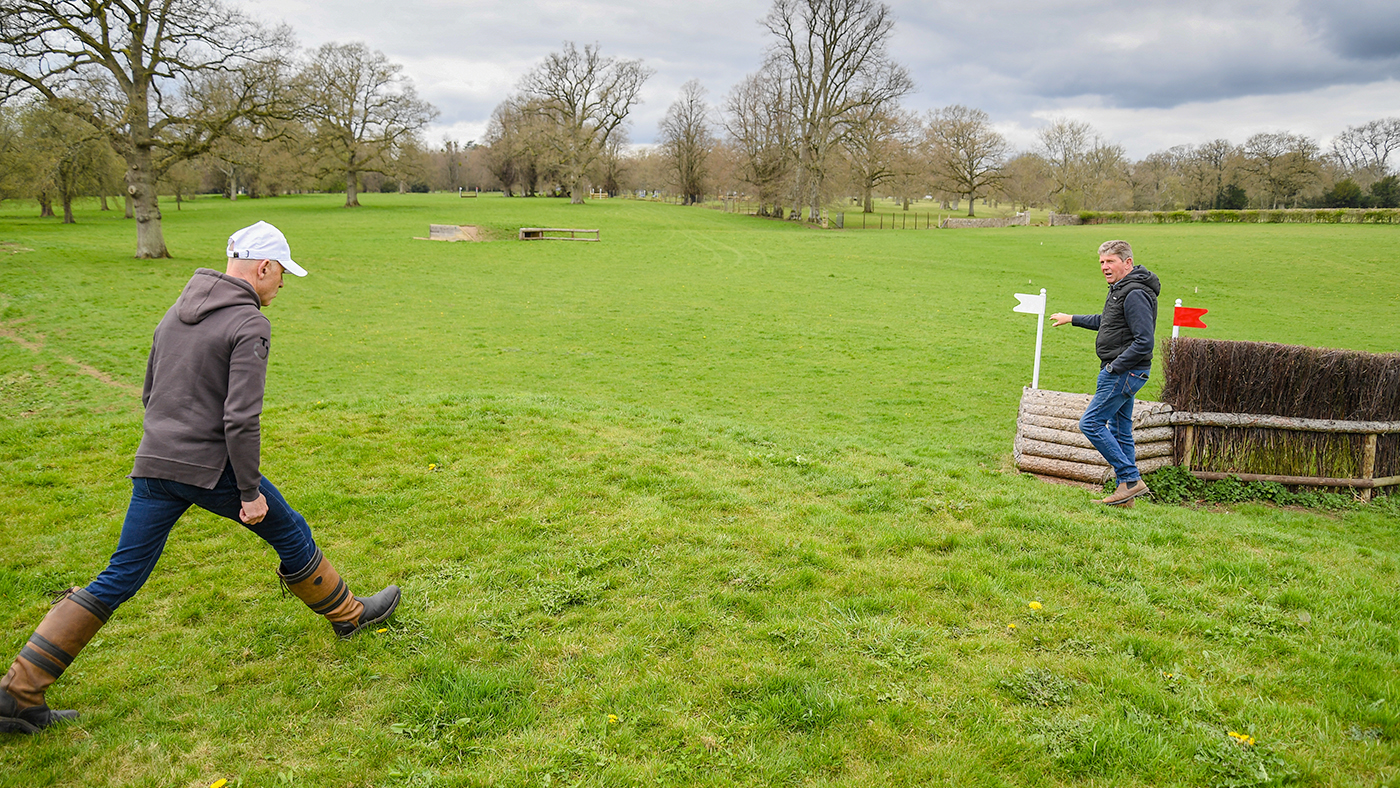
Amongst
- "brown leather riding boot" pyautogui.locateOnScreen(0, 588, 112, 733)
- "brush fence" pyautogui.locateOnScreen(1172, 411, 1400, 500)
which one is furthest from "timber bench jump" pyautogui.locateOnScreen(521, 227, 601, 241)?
"brown leather riding boot" pyautogui.locateOnScreen(0, 588, 112, 733)

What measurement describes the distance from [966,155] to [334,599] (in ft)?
258

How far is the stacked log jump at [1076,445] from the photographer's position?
7.91 meters

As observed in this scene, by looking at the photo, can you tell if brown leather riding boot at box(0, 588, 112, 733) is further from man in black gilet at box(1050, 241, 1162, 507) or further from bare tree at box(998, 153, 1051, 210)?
bare tree at box(998, 153, 1051, 210)

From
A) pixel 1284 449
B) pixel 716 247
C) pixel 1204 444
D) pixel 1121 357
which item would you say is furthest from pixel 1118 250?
pixel 716 247

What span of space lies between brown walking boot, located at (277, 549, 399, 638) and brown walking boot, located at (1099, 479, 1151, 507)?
6113mm

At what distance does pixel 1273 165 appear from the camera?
73.4 m

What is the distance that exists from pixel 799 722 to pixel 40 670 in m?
3.50

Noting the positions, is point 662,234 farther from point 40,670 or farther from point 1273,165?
point 1273,165

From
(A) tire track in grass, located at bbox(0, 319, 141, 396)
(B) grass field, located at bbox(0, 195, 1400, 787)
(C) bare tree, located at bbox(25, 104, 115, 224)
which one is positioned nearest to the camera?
(B) grass field, located at bbox(0, 195, 1400, 787)

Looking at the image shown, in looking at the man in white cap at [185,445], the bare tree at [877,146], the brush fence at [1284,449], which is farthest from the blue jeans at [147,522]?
the bare tree at [877,146]

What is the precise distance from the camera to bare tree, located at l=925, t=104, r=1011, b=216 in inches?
2874

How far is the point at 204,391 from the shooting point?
3.61m

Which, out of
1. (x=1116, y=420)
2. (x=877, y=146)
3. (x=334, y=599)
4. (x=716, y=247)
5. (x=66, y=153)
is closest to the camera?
(x=334, y=599)

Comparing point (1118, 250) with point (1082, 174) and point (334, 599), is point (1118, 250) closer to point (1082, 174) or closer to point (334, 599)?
point (334, 599)
